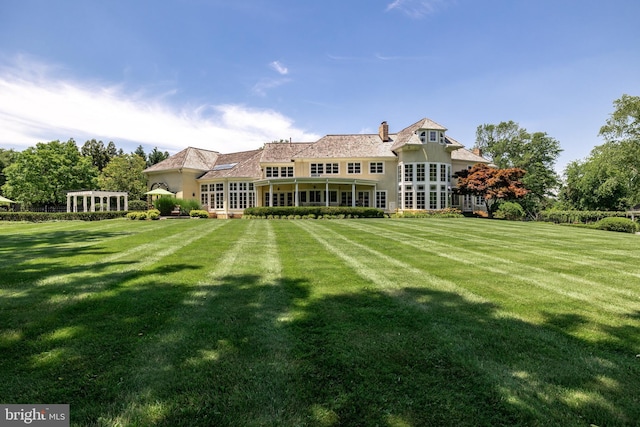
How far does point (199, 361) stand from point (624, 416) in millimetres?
3229

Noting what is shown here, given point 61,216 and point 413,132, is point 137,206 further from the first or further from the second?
point 413,132

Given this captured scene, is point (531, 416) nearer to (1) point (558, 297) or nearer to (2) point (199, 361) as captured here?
(2) point (199, 361)

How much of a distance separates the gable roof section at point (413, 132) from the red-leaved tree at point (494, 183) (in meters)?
5.50

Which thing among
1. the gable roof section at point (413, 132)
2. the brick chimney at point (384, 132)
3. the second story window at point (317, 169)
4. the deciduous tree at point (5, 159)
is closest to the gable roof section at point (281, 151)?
the second story window at point (317, 169)

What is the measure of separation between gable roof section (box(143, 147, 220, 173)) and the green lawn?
3174 centimetres

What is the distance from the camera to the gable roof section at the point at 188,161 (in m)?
36.2

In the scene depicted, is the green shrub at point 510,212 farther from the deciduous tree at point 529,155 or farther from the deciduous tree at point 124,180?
the deciduous tree at point 124,180

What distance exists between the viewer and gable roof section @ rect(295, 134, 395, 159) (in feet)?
112

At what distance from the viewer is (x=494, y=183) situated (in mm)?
30078

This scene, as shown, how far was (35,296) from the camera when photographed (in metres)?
4.55

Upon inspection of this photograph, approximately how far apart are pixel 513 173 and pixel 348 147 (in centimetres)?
1593

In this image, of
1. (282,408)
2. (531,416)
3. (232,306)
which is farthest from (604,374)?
(232,306)

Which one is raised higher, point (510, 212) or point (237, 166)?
point (237, 166)

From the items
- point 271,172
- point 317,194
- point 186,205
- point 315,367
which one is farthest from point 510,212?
point 315,367
